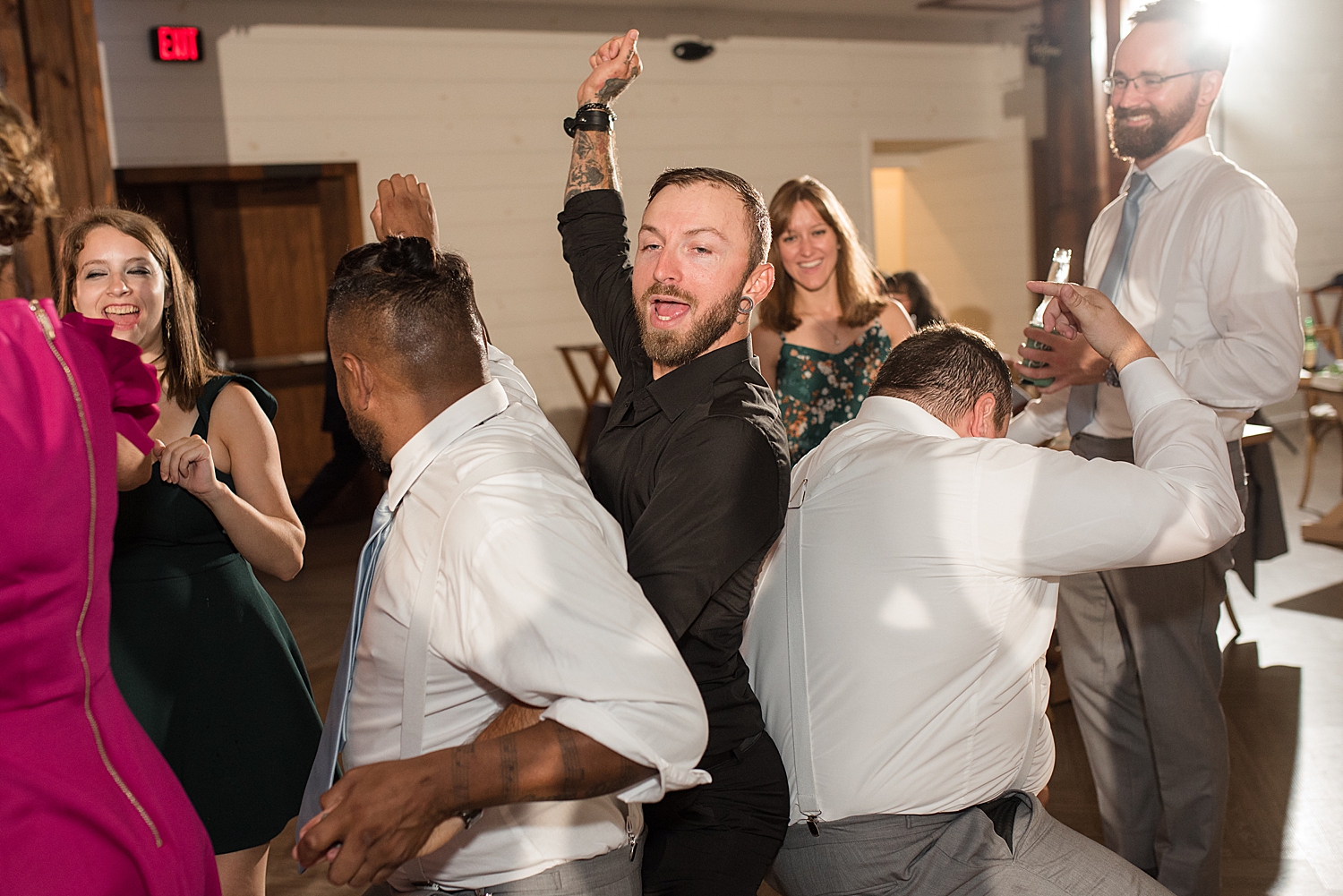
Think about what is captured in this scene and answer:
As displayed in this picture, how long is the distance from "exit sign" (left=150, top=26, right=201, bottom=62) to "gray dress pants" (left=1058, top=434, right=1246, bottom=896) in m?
6.21

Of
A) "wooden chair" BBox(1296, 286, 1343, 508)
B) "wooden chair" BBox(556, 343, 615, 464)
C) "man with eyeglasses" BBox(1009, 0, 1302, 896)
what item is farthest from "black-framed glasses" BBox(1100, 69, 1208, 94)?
"wooden chair" BBox(556, 343, 615, 464)

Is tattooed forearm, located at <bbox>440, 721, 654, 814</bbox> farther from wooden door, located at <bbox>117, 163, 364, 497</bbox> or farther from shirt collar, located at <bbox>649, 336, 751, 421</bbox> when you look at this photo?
wooden door, located at <bbox>117, 163, 364, 497</bbox>

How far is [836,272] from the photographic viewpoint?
3.36m

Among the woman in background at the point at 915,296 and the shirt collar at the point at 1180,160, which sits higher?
the shirt collar at the point at 1180,160

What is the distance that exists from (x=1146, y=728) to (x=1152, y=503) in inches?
38.8

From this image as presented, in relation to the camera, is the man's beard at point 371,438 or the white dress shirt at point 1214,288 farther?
the white dress shirt at point 1214,288

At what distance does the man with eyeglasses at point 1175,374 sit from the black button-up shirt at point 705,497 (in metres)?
0.87

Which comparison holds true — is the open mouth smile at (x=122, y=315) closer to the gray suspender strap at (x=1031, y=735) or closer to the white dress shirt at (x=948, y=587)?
the white dress shirt at (x=948, y=587)

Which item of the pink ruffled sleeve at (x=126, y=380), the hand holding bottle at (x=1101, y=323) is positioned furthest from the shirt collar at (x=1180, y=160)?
the pink ruffled sleeve at (x=126, y=380)

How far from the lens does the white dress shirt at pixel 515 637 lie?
0.98m

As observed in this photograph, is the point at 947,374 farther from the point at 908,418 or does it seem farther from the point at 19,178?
the point at 19,178

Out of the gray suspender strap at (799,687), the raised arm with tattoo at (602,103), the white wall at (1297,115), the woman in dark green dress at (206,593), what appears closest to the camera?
the gray suspender strap at (799,687)

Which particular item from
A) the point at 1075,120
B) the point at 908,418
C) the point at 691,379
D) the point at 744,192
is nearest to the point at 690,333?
the point at 691,379

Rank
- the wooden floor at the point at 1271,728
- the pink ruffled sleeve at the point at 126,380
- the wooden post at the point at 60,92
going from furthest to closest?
1. the wooden post at the point at 60,92
2. the wooden floor at the point at 1271,728
3. the pink ruffled sleeve at the point at 126,380
